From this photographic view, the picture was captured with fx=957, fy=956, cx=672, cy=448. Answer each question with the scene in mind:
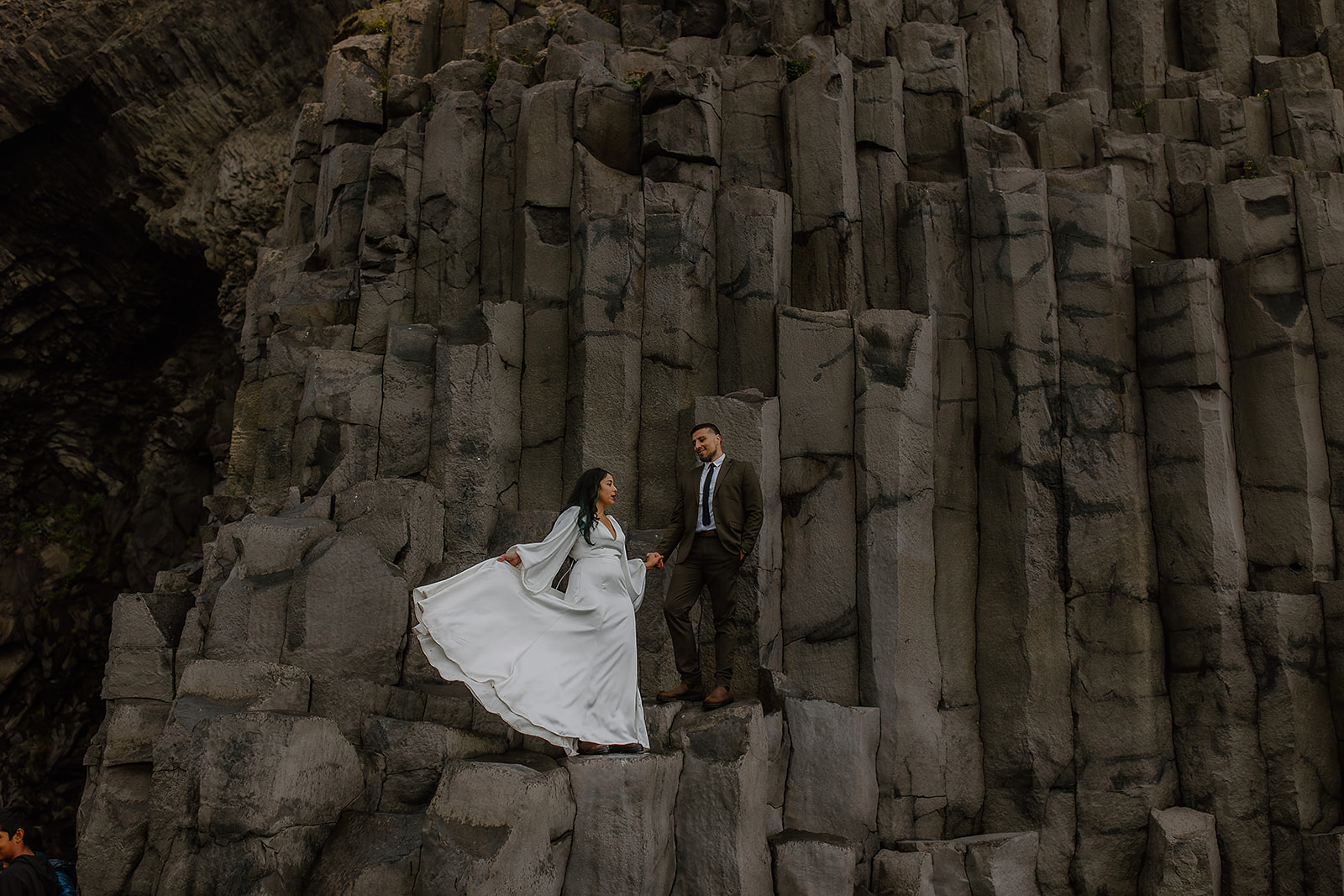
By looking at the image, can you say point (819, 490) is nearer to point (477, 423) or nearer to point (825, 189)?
point (477, 423)

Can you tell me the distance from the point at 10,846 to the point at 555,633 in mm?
4051

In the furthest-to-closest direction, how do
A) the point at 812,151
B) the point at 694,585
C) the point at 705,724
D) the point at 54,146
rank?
1. the point at 54,146
2. the point at 812,151
3. the point at 694,585
4. the point at 705,724

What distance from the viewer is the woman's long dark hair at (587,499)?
303 inches

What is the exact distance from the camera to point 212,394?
62.6 ft

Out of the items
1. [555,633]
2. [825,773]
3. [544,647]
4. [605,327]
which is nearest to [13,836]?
[544,647]

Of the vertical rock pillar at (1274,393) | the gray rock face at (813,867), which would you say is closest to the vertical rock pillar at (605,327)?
the gray rock face at (813,867)

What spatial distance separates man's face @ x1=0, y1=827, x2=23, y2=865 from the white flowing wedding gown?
10.1ft

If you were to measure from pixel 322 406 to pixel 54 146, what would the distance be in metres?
11.6

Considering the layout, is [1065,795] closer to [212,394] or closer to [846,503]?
[846,503]

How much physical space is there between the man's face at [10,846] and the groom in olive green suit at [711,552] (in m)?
4.82

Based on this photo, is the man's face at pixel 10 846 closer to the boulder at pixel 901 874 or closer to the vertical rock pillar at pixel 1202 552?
the boulder at pixel 901 874

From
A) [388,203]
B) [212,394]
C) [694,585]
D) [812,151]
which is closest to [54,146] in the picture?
[212,394]

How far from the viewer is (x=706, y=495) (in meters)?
8.32

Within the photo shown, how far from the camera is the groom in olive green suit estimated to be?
823 cm
